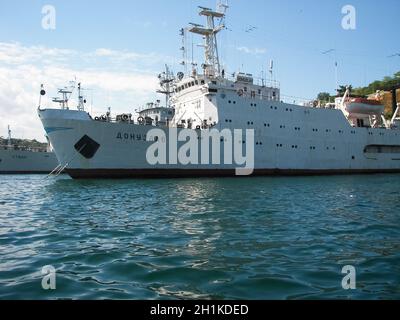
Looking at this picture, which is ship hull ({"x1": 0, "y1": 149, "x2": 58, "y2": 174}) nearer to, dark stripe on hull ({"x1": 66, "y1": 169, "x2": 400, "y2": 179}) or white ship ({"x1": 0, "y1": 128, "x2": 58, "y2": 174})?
white ship ({"x1": 0, "y1": 128, "x2": 58, "y2": 174})

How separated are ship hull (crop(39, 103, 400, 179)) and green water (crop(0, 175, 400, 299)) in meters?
11.4

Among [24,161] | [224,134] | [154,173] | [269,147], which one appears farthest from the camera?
[24,161]

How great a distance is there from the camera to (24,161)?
4253 centimetres

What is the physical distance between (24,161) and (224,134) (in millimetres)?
27664

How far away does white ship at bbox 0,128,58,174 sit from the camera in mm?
41844

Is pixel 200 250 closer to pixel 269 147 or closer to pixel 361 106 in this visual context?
pixel 269 147

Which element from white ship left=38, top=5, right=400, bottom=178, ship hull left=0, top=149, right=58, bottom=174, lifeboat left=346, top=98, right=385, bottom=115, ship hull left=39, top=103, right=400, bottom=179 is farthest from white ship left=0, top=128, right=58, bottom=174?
lifeboat left=346, top=98, right=385, bottom=115

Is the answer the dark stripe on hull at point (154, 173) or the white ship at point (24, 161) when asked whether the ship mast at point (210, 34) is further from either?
the white ship at point (24, 161)

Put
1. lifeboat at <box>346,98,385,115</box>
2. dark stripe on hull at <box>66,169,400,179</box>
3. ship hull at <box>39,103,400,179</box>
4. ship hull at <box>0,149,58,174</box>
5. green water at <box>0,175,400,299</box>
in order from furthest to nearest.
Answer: ship hull at <box>0,149,58,174</box>
lifeboat at <box>346,98,385,115</box>
dark stripe on hull at <box>66,169,400,179</box>
ship hull at <box>39,103,400,179</box>
green water at <box>0,175,400,299</box>

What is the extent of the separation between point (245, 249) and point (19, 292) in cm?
365

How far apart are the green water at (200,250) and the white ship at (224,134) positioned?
11.5 metres

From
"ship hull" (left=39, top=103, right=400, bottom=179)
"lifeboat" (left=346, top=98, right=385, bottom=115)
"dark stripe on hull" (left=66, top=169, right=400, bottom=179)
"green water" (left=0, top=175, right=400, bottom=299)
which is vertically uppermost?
"lifeboat" (left=346, top=98, right=385, bottom=115)

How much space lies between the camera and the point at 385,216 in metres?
10.1

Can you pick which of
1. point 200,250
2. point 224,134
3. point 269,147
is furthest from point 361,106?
point 200,250
